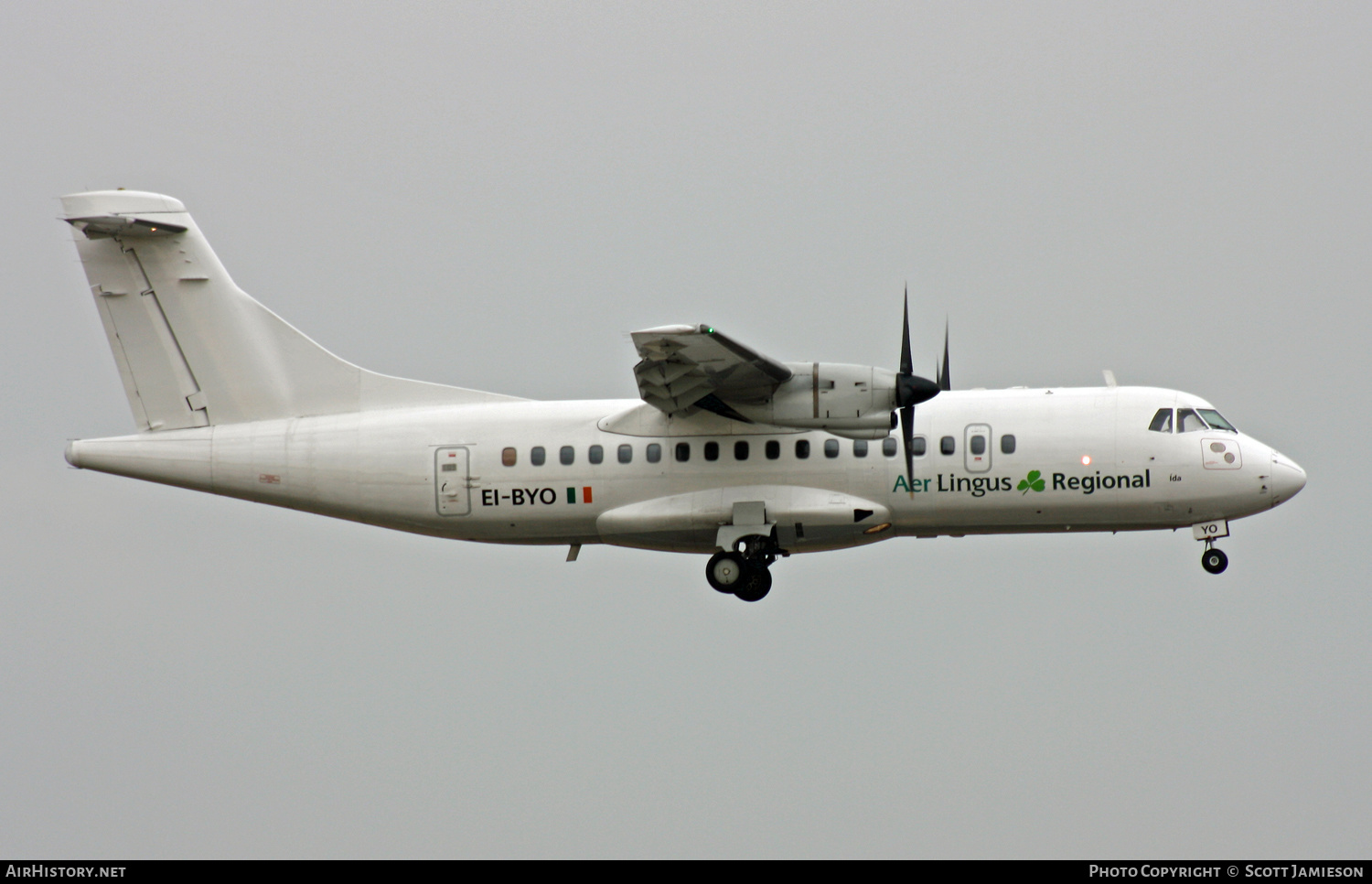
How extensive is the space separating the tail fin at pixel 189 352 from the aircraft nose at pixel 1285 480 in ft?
39.1

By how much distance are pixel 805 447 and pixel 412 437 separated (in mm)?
6244

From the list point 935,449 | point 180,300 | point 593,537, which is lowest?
point 593,537

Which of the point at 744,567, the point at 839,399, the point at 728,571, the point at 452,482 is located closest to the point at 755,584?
the point at 744,567

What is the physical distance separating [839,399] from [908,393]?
38.6 inches

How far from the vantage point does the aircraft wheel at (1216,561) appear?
74.5 feet

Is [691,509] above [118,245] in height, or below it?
below

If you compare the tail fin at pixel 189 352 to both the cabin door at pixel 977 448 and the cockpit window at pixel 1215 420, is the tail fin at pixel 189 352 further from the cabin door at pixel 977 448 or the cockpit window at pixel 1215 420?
the cockpit window at pixel 1215 420

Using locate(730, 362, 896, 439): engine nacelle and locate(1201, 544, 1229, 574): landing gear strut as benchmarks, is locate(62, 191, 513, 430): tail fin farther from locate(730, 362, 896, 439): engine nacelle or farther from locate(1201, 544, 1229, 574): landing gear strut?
locate(1201, 544, 1229, 574): landing gear strut

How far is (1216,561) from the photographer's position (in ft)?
74.5

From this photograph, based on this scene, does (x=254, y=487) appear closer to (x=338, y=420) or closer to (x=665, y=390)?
(x=338, y=420)

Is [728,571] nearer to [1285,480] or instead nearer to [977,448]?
[977,448]

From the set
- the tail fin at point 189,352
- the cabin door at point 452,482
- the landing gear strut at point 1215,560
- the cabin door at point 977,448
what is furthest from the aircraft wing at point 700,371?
the landing gear strut at point 1215,560

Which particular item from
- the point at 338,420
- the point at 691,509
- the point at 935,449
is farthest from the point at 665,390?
the point at 338,420

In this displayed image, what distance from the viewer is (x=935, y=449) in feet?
73.1
